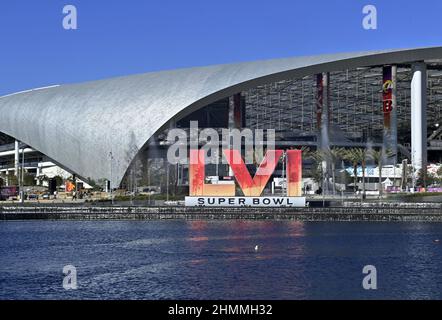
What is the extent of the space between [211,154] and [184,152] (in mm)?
3092

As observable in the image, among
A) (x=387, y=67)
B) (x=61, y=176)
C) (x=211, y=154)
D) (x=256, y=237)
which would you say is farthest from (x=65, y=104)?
(x=256, y=237)

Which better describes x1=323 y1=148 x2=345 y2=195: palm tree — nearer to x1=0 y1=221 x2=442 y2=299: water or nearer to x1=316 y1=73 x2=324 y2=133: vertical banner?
x1=316 y1=73 x2=324 y2=133: vertical banner

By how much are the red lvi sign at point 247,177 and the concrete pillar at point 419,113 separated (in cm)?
2613

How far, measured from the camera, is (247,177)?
58750 millimetres

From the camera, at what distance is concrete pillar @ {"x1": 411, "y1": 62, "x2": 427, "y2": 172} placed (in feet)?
264

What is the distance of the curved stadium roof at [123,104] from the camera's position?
7894 cm

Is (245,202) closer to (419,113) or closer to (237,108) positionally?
(237,108)

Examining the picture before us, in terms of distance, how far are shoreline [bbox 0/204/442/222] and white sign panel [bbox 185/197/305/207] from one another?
25.7 inches

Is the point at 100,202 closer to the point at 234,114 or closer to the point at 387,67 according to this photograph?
the point at 234,114

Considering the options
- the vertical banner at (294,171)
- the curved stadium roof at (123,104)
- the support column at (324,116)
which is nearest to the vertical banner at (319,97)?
the support column at (324,116)

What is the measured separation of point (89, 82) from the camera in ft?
313

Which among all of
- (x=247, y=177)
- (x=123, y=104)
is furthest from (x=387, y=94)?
(x=247, y=177)

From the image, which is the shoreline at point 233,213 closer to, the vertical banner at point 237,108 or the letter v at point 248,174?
the letter v at point 248,174

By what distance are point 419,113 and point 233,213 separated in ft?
107
